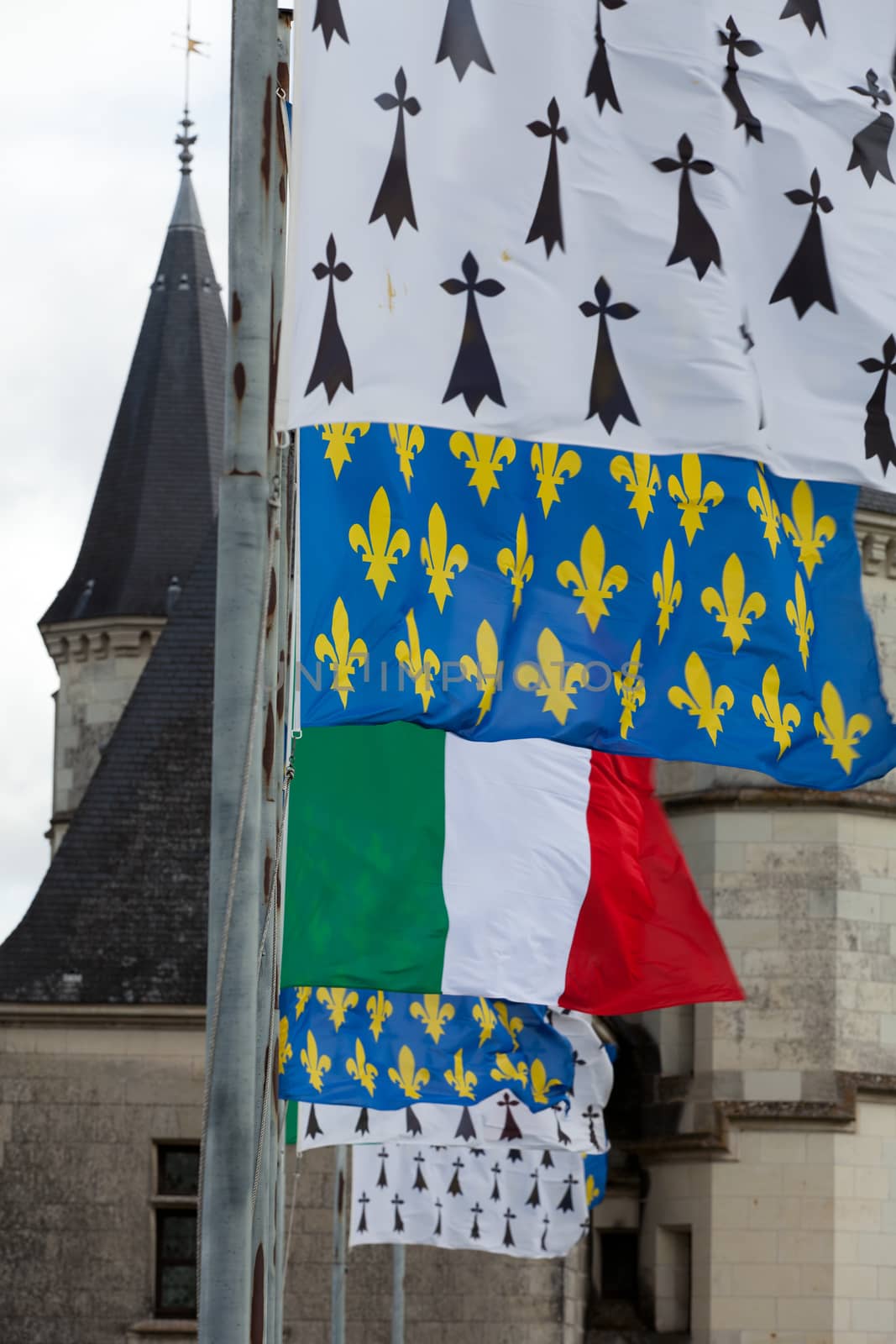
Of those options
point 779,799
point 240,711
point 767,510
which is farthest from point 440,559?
point 779,799

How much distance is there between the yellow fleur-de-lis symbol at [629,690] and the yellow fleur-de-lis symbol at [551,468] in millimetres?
623

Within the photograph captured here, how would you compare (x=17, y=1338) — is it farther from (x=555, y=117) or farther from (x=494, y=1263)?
(x=555, y=117)

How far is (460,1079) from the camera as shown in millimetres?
13508

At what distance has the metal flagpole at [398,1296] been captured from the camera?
20047 mm

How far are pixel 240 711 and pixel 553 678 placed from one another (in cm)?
146

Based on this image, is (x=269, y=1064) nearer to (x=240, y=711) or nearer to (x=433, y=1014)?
(x=240, y=711)

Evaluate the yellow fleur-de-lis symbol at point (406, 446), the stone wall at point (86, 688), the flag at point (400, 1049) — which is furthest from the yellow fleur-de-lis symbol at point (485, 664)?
the stone wall at point (86, 688)

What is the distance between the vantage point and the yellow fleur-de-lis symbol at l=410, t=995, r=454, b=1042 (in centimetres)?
1348

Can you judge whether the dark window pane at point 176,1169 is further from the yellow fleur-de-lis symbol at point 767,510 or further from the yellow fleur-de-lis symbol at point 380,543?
the yellow fleur-de-lis symbol at point 767,510

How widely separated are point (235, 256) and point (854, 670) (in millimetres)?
2382

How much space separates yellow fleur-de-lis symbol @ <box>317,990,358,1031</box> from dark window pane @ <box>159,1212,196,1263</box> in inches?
338

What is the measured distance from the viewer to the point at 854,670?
7480 millimetres

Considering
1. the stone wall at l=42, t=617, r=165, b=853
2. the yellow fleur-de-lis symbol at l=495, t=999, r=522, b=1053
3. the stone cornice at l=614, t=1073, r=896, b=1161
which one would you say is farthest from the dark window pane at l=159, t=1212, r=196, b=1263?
the stone wall at l=42, t=617, r=165, b=853

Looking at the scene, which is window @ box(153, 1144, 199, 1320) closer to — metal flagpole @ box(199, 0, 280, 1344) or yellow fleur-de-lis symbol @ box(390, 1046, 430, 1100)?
yellow fleur-de-lis symbol @ box(390, 1046, 430, 1100)
